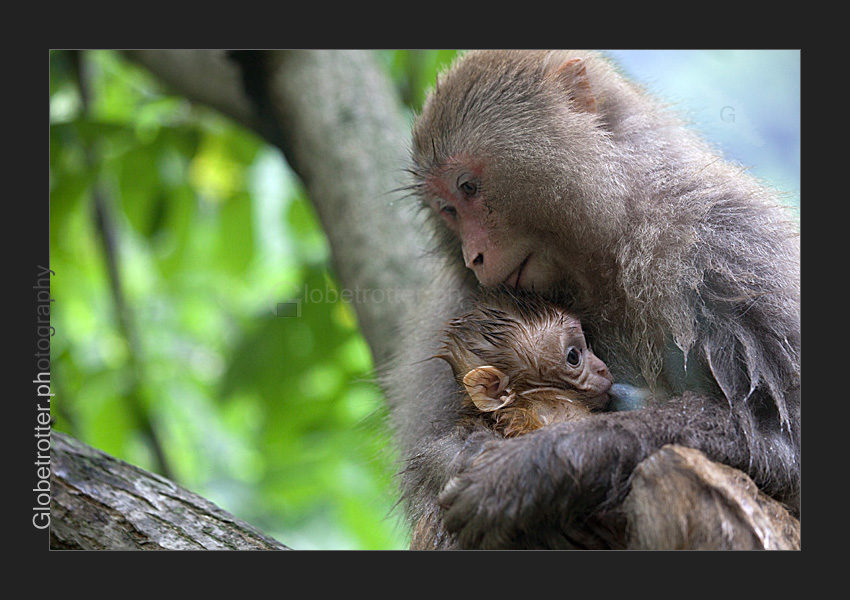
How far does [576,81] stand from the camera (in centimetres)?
271

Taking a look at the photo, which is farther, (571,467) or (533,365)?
(533,365)

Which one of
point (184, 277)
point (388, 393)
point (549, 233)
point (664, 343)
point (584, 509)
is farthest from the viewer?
point (184, 277)

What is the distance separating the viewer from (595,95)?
2.72 metres

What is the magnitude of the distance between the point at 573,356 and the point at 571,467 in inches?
19.9

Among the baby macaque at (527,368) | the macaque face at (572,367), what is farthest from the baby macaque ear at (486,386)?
the macaque face at (572,367)

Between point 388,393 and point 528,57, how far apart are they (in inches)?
58.6

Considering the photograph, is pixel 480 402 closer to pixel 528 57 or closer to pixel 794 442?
pixel 794 442

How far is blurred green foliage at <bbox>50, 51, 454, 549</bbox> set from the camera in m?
3.63

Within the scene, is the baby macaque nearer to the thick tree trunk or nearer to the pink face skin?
the pink face skin

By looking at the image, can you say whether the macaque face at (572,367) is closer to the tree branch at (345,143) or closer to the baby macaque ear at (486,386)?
the baby macaque ear at (486,386)

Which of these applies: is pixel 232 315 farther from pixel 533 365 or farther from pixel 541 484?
pixel 541 484

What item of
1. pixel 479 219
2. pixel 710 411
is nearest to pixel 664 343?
pixel 710 411

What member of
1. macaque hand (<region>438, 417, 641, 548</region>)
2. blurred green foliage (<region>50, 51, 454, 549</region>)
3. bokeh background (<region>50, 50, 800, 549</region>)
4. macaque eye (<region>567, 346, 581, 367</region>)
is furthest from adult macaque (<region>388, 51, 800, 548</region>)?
blurred green foliage (<region>50, 51, 454, 549</region>)

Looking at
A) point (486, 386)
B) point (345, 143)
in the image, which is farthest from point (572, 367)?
point (345, 143)
